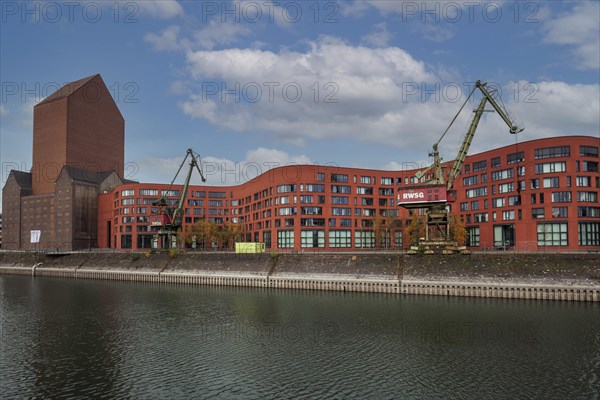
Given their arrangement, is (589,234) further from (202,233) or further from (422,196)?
(202,233)

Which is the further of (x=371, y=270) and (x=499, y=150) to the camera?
(x=499, y=150)

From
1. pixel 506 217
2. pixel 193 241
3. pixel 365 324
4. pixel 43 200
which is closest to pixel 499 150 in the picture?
pixel 506 217

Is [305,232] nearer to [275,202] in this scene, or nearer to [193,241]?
[275,202]

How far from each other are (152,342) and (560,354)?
30.3 meters

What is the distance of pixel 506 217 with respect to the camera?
302 feet

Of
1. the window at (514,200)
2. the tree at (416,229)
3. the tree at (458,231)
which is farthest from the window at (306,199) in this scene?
the window at (514,200)

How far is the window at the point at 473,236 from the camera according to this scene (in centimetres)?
9886

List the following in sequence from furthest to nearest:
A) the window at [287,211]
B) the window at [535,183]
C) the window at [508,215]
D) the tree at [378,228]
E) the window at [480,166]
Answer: the window at [287,211] → the tree at [378,228] → the window at [480,166] → the window at [508,215] → the window at [535,183]

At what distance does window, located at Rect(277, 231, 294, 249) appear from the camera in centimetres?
10638

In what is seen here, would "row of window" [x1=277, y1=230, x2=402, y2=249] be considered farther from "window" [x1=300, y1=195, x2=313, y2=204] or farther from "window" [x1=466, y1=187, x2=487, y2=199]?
"window" [x1=466, y1=187, x2=487, y2=199]

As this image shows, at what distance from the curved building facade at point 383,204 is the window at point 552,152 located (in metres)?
0.16

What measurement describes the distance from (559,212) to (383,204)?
39.8 meters

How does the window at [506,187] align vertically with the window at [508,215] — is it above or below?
above

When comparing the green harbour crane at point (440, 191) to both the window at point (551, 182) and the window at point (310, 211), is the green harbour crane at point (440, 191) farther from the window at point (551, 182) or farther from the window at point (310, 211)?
the window at point (310, 211)
